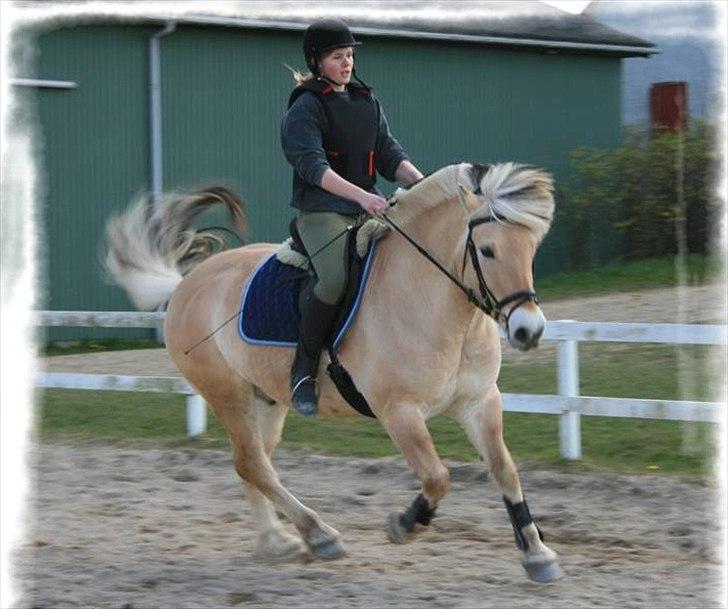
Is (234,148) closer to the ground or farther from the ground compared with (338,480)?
farther from the ground

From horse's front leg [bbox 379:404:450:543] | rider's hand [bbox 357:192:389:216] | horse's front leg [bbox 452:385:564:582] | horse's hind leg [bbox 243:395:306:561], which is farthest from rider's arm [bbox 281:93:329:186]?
horse's hind leg [bbox 243:395:306:561]

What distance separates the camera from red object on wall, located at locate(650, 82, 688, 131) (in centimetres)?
2114

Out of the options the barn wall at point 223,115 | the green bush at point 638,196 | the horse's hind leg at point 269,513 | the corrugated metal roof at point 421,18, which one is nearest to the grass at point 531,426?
the horse's hind leg at point 269,513

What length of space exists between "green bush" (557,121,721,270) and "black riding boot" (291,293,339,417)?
526 inches

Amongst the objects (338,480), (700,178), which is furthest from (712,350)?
(700,178)

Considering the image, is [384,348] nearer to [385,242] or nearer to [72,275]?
[385,242]

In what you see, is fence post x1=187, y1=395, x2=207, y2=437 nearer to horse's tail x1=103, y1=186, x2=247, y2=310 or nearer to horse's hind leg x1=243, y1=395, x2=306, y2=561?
horse's tail x1=103, y1=186, x2=247, y2=310

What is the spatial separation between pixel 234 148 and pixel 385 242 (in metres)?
12.1

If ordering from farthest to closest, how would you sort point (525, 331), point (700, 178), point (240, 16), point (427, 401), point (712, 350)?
point (700, 178)
point (240, 16)
point (712, 350)
point (427, 401)
point (525, 331)

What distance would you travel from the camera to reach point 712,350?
38.6 feet

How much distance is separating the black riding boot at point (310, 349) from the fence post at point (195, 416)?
156 inches

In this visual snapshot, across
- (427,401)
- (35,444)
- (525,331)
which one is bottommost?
(35,444)

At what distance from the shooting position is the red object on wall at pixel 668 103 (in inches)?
832

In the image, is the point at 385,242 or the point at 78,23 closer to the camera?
the point at 385,242
